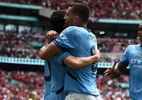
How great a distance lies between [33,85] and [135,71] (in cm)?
2133

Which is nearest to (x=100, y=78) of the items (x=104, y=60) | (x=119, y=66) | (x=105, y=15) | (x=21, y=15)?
(x=104, y=60)

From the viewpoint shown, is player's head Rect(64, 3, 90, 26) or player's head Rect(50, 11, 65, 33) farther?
player's head Rect(50, 11, 65, 33)

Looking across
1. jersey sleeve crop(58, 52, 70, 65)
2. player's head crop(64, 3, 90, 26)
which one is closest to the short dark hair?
player's head crop(64, 3, 90, 26)

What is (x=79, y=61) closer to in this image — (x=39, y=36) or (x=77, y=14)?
(x=77, y=14)

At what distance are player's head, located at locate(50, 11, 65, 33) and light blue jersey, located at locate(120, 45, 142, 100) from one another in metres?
1.11

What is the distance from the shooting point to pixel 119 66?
527 cm

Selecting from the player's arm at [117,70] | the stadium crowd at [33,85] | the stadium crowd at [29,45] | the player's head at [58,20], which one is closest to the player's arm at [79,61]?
the player's head at [58,20]

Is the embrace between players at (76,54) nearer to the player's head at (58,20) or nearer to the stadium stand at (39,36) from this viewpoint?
the player's head at (58,20)

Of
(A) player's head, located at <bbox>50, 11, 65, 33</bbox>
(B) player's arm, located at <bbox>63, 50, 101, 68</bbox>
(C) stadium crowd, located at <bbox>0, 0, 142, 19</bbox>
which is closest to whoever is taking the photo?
(B) player's arm, located at <bbox>63, 50, 101, 68</bbox>

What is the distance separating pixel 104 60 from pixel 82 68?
28005mm

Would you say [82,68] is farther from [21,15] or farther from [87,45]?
[21,15]

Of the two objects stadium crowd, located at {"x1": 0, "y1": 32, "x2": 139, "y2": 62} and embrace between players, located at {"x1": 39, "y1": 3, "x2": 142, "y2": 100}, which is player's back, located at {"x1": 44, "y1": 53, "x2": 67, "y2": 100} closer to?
embrace between players, located at {"x1": 39, "y1": 3, "x2": 142, "y2": 100}

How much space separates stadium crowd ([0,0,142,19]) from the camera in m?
35.8

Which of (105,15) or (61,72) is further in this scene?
(105,15)
